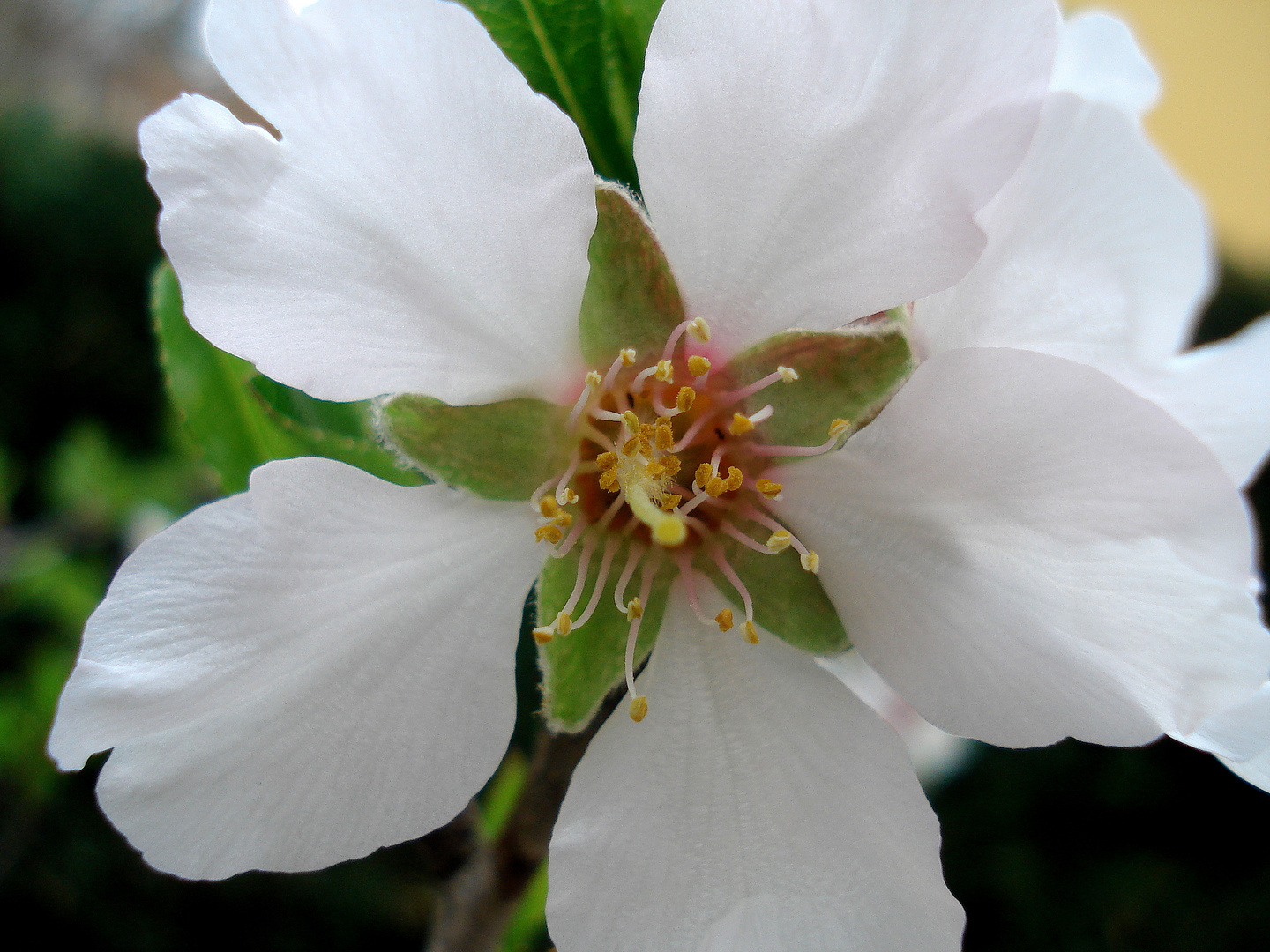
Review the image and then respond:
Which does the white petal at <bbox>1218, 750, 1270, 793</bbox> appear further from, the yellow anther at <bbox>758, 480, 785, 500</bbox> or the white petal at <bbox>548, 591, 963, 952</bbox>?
the yellow anther at <bbox>758, 480, 785, 500</bbox>

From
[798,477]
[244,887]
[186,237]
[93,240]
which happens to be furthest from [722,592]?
[93,240]

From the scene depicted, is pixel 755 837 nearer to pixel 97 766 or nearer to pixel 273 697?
pixel 273 697

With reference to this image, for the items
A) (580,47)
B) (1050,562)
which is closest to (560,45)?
(580,47)

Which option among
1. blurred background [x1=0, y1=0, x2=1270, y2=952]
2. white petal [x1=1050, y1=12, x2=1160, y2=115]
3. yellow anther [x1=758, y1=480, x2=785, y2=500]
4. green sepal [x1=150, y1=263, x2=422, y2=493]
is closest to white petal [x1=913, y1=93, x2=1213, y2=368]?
white petal [x1=1050, y1=12, x2=1160, y2=115]

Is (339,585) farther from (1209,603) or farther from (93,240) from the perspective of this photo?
(93,240)

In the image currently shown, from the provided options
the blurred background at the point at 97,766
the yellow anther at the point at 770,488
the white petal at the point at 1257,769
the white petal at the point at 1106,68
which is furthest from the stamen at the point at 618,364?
the blurred background at the point at 97,766
